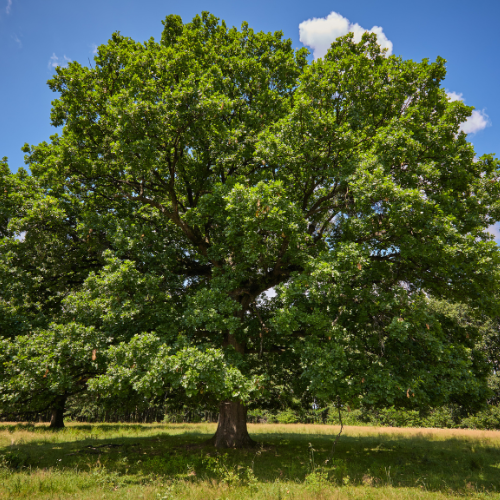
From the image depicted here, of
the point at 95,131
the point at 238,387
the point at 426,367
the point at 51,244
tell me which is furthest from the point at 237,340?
the point at 95,131

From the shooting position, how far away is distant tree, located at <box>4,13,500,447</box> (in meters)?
9.97

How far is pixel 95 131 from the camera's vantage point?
13945mm

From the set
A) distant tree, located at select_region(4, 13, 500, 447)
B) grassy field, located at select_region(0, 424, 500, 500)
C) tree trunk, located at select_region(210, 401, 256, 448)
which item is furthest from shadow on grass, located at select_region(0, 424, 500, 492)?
distant tree, located at select_region(4, 13, 500, 447)

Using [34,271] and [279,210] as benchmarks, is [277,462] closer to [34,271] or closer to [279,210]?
[279,210]

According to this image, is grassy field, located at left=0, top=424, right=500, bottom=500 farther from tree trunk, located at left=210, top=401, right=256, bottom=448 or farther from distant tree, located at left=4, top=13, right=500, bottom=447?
distant tree, located at left=4, top=13, right=500, bottom=447

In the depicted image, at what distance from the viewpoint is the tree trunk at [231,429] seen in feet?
46.6

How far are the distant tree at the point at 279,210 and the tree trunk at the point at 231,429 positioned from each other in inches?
2.8

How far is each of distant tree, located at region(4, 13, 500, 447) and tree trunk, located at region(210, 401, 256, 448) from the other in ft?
0.24

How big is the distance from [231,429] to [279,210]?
11028 mm

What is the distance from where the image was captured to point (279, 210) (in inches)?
396

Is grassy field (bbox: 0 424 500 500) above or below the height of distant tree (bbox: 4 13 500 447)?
below

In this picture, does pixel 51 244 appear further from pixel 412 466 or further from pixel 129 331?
pixel 412 466

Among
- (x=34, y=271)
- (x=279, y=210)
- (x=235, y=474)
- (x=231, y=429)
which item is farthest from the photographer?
(x=231, y=429)

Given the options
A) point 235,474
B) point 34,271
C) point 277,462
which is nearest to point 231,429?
point 277,462
